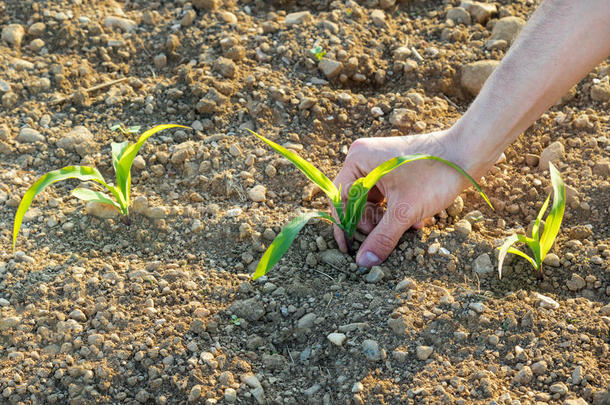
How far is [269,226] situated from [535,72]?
94cm

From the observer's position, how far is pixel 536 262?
6.92ft

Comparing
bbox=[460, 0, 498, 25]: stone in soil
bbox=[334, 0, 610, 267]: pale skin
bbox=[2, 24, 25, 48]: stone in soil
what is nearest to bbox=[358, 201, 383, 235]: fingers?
bbox=[334, 0, 610, 267]: pale skin

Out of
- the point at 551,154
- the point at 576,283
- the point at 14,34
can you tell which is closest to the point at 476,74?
the point at 551,154

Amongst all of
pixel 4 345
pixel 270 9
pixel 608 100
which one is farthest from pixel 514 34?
pixel 4 345

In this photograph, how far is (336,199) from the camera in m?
2.12

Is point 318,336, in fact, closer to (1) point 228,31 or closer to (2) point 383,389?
(2) point 383,389

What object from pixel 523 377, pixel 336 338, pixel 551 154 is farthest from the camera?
pixel 551 154

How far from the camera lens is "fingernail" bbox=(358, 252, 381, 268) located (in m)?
2.18

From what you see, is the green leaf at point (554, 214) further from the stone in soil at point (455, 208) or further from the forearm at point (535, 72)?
the stone in soil at point (455, 208)

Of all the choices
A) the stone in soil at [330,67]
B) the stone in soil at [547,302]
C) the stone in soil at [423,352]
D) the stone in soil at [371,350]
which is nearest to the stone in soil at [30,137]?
the stone in soil at [330,67]

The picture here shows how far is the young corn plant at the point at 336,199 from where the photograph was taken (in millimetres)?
1912

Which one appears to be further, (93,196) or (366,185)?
(93,196)

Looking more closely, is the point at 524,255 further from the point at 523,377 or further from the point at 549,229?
the point at 523,377

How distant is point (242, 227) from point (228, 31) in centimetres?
105
